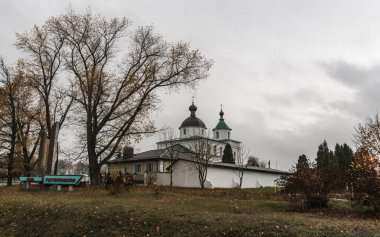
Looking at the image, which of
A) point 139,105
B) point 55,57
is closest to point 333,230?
point 139,105

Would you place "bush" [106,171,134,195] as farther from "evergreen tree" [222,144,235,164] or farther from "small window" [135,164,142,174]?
"evergreen tree" [222,144,235,164]

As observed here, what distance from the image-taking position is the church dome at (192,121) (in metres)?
91.3

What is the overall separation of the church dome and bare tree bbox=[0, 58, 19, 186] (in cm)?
5429

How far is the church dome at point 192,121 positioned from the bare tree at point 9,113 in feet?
178

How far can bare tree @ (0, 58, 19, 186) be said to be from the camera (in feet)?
122

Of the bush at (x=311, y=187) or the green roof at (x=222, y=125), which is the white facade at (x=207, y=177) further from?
the green roof at (x=222, y=125)

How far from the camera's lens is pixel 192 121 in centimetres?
9200

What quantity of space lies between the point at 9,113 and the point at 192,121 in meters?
56.3

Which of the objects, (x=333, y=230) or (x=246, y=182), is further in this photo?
(x=246, y=182)

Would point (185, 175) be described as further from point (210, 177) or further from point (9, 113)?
point (9, 113)

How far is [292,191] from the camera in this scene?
63.3ft

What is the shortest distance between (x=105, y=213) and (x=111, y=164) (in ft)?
142

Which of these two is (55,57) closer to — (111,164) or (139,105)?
(139,105)

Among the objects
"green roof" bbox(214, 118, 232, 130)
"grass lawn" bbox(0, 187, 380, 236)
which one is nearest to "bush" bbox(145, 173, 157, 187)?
"grass lawn" bbox(0, 187, 380, 236)
